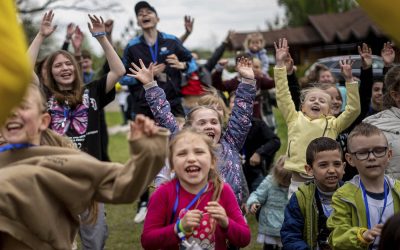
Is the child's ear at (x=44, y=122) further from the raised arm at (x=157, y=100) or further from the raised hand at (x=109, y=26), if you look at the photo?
the raised hand at (x=109, y=26)

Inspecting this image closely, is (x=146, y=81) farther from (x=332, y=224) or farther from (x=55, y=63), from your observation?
(x=332, y=224)

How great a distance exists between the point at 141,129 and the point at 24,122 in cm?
54

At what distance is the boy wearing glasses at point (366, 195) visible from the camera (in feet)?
13.6

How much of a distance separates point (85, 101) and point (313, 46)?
149ft

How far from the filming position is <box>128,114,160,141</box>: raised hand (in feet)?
9.26

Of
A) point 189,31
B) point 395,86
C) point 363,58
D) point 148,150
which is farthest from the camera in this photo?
point 189,31

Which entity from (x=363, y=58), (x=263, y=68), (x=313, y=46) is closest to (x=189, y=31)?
(x=263, y=68)

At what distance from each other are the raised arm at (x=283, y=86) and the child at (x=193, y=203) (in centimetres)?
193

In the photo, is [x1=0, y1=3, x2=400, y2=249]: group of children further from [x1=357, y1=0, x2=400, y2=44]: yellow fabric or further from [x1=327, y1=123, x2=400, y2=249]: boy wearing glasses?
[x1=357, y1=0, x2=400, y2=44]: yellow fabric

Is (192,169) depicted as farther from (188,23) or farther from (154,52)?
(188,23)

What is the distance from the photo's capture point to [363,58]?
6023mm

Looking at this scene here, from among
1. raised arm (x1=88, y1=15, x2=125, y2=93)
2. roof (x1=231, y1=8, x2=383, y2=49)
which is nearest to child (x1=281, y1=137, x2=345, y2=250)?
raised arm (x1=88, y1=15, x2=125, y2=93)

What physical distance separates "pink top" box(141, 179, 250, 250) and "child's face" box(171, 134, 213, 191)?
0.09 metres

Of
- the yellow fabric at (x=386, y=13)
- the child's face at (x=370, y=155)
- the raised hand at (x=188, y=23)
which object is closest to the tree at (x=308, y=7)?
the raised hand at (x=188, y=23)
